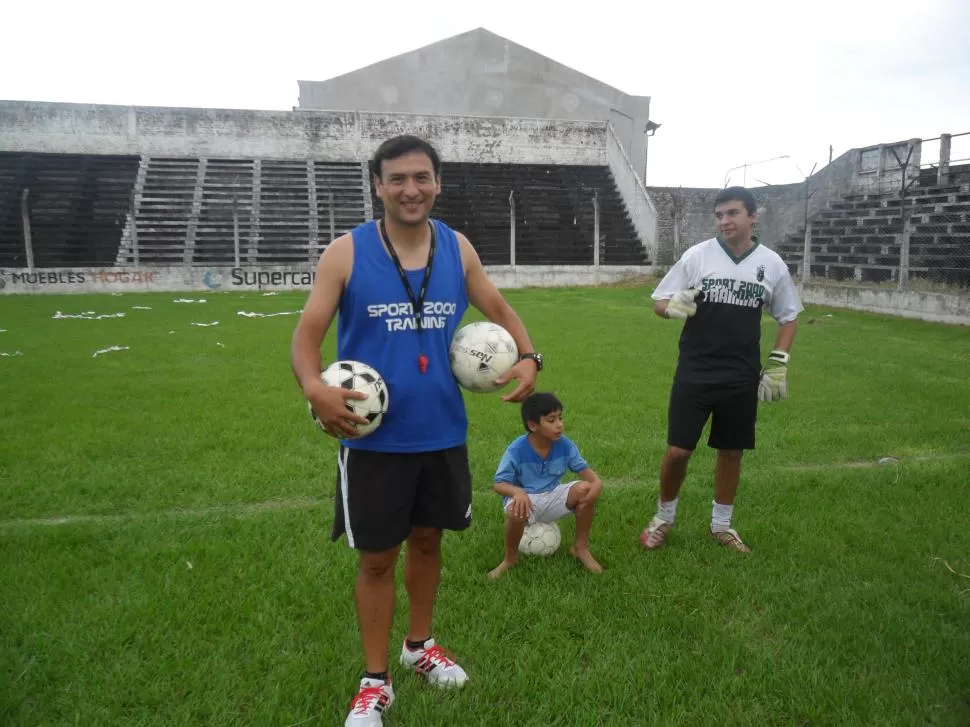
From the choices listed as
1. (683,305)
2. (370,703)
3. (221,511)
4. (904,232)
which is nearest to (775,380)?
(683,305)

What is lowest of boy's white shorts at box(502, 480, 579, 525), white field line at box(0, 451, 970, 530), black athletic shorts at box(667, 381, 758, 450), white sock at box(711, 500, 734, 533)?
white field line at box(0, 451, 970, 530)

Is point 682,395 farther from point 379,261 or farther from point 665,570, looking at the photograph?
point 379,261

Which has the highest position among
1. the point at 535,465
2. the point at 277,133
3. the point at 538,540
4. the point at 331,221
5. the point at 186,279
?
the point at 277,133

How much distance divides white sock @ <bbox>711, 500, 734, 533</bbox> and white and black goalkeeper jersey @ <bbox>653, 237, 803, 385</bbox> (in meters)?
0.73

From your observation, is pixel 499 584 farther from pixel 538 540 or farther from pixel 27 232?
pixel 27 232

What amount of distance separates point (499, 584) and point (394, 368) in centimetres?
158

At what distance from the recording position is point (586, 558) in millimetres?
3861

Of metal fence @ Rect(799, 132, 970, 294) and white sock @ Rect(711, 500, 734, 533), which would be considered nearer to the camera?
white sock @ Rect(711, 500, 734, 533)

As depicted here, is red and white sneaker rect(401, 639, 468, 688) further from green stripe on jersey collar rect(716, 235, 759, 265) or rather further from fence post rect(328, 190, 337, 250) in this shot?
fence post rect(328, 190, 337, 250)

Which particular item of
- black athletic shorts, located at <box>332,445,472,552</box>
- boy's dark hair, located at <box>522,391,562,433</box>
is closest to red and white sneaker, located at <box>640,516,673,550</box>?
boy's dark hair, located at <box>522,391,562,433</box>

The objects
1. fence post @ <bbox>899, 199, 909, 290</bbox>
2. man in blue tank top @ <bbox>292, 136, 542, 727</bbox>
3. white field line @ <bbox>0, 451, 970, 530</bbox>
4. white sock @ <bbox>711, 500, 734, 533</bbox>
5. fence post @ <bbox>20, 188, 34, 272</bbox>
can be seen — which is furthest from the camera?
fence post @ <bbox>20, 188, 34, 272</bbox>

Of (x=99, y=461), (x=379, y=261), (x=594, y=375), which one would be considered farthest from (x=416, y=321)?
(x=594, y=375)

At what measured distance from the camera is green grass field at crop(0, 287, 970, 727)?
279 cm

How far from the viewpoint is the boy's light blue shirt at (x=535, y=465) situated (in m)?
3.82
